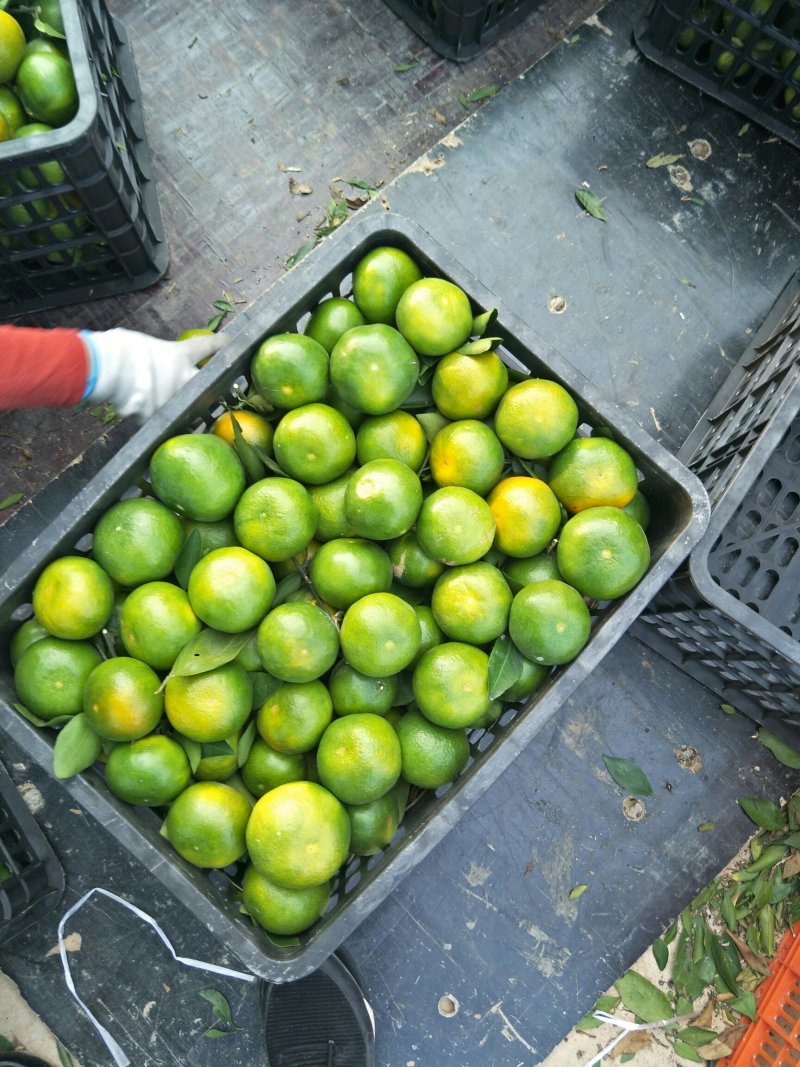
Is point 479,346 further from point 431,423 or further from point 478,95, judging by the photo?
point 478,95

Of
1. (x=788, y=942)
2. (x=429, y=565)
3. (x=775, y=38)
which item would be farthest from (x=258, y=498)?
(x=788, y=942)

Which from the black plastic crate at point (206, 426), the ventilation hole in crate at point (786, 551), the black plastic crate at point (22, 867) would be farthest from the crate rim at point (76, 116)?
the ventilation hole in crate at point (786, 551)

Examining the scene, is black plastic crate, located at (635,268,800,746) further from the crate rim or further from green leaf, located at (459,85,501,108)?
the crate rim

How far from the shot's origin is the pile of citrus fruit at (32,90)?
1583mm

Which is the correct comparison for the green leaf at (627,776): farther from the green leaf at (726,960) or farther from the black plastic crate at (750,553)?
the green leaf at (726,960)

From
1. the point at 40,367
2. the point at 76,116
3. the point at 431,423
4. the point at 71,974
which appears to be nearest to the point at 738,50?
the point at 431,423

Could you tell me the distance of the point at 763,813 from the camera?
2.10m

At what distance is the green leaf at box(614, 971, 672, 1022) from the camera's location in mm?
2080

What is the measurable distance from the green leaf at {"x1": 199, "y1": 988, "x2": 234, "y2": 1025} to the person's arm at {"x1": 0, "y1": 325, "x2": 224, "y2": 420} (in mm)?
1516

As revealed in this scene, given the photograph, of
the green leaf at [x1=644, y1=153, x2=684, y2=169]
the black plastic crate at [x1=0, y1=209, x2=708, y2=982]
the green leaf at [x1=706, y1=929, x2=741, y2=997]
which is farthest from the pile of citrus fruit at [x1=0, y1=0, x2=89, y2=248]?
the green leaf at [x1=706, y1=929, x2=741, y2=997]

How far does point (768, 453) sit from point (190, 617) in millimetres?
1183

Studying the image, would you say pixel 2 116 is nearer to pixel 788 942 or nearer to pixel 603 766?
pixel 603 766

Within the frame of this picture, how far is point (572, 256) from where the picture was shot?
7.00ft

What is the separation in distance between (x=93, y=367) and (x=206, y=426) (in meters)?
0.27
